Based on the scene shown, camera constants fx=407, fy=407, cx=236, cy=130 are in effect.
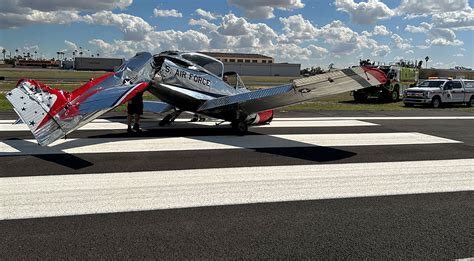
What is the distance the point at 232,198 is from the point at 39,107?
4.45 m

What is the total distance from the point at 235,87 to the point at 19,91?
5780mm

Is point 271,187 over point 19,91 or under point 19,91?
under

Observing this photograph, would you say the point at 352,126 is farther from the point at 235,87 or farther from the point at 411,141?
the point at 235,87

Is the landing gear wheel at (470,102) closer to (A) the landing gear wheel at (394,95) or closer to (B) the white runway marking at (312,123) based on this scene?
(A) the landing gear wheel at (394,95)

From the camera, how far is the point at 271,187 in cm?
612

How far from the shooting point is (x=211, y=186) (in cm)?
609

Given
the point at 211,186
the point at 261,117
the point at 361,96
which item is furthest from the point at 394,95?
the point at 211,186

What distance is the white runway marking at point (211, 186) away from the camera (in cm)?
512

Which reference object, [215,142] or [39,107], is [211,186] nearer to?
[215,142]

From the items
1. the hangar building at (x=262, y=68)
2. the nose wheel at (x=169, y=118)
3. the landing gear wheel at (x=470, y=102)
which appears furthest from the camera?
the hangar building at (x=262, y=68)

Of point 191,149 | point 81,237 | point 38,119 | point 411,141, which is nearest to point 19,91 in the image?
point 38,119

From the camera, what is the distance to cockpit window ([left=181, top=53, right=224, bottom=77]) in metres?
11.3

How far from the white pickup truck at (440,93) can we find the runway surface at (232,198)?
17.3 m

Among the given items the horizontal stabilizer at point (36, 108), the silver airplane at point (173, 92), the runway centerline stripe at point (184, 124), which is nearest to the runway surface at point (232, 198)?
the horizontal stabilizer at point (36, 108)
